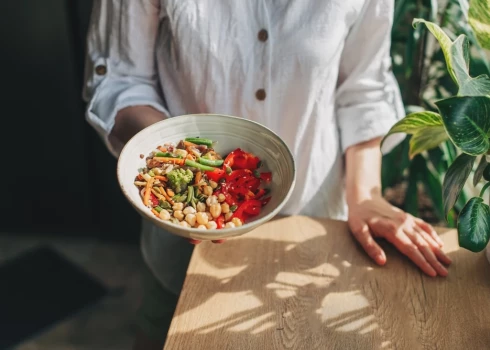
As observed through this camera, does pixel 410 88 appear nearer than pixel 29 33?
Yes

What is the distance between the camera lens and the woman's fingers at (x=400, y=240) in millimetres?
1133

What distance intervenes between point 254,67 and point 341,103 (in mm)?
272

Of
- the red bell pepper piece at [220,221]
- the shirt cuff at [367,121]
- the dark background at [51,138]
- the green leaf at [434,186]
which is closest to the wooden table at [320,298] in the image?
the red bell pepper piece at [220,221]

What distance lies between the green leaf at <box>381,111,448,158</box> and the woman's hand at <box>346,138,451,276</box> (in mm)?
141

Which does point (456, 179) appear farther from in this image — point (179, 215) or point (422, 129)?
point (179, 215)

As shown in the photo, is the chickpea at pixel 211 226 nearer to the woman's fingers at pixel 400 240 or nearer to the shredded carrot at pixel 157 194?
the shredded carrot at pixel 157 194

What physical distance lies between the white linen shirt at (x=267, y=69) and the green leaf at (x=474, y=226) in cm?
39

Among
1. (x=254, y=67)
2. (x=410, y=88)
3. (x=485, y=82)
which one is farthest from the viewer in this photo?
(x=410, y=88)

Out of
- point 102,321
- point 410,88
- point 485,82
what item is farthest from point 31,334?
point 485,82

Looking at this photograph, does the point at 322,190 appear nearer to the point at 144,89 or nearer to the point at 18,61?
the point at 144,89

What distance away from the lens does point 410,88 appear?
212cm

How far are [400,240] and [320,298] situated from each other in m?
0.23

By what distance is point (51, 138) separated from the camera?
247cm

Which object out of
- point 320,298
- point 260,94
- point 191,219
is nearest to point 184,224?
point 191,219
